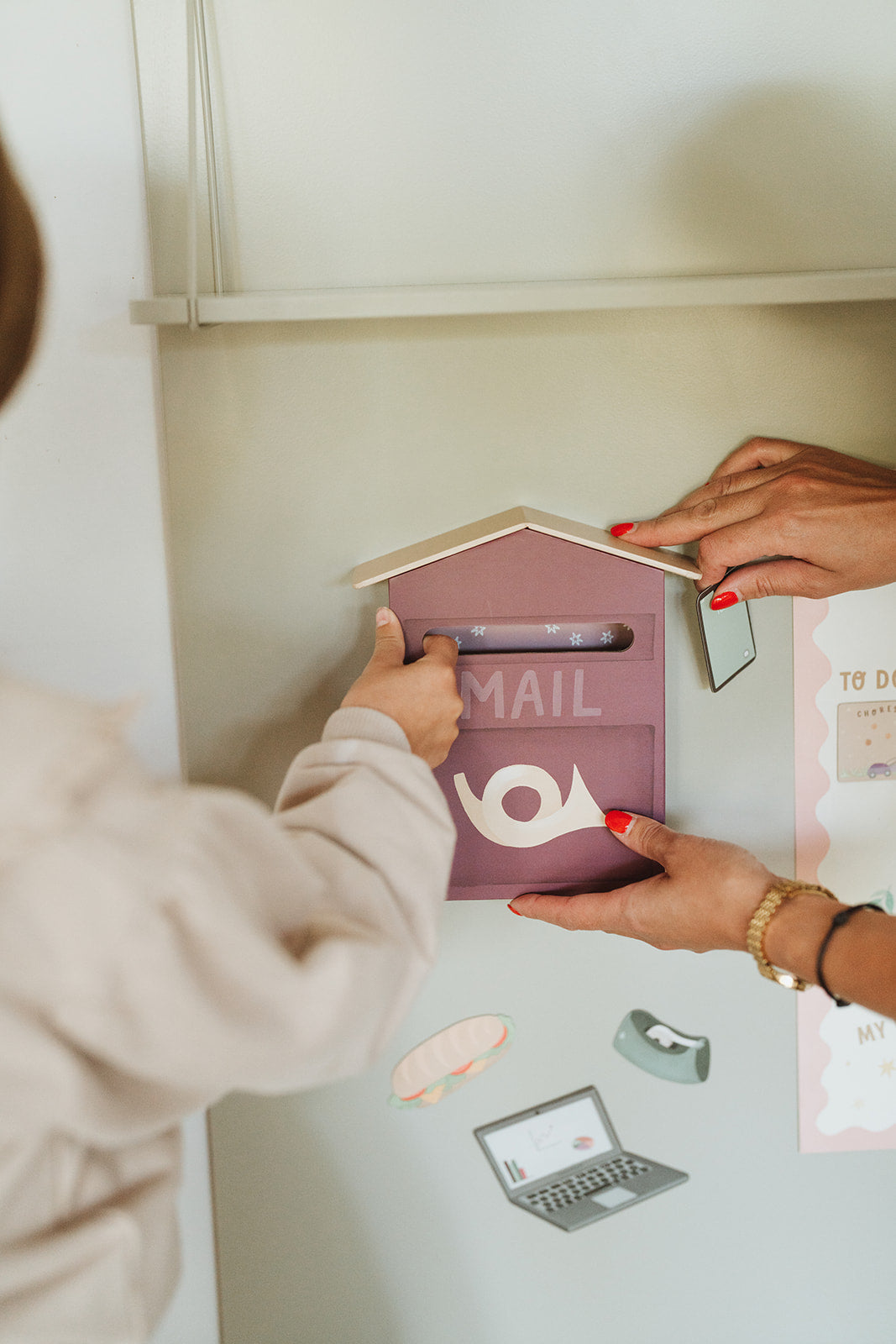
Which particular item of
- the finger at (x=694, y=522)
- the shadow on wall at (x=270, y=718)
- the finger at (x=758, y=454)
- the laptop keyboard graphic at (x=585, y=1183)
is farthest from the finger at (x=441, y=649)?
the laptop keyboard graphic at (x=585, y=1183)

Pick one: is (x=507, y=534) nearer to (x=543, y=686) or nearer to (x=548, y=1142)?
(x=543, y=686)

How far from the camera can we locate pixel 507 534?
79cm

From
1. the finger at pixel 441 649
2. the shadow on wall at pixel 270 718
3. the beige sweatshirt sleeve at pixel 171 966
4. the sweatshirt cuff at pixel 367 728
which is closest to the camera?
the beige sweatshirt sleeve at pixel 171 966

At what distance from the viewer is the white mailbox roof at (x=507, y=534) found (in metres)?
0.79

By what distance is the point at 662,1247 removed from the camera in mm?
980

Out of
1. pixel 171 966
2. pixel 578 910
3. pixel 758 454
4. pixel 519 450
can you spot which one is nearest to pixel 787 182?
pixel 758 454

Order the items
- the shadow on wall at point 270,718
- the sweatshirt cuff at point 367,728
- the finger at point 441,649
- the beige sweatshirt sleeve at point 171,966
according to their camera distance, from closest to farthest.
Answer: the beige sweatshirt sleeve at point 171,966 < the sweatshirt cuff at point 367,728 < the finger at point 441,649 < the shadow on wall at point 270,718

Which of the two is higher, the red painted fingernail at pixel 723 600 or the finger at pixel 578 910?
the red painted fingernail at pixel 723 600

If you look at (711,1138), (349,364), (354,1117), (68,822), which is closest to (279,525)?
(349,364)

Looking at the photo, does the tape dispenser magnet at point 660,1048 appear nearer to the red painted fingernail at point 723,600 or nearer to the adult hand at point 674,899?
the adult hand at point 674,899

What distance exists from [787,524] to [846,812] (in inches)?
13.5

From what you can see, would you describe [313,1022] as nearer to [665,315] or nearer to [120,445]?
[120,445]

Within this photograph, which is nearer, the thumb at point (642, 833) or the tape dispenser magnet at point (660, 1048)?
the thumb at point (642, 833)

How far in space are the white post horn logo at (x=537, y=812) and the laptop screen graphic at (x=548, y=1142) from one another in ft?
1.13
